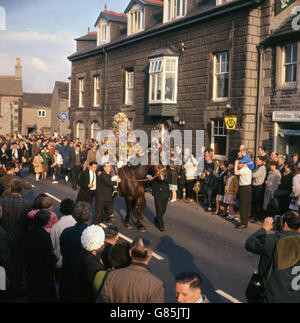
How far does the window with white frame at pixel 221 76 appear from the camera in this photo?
62.9 feet

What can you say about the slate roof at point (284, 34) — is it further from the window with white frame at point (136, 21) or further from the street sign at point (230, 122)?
the window with white frame at point (136, 21)

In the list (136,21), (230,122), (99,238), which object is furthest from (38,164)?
(99,238)

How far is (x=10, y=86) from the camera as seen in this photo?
60.8m

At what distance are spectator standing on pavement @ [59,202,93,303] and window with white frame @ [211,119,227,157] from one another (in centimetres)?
1441

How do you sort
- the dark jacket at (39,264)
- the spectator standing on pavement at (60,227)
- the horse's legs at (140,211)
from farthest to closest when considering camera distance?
the horse's legs at (140,211)
the spectator standing on pavement at (60,227)
the dark jacket at (39,264)

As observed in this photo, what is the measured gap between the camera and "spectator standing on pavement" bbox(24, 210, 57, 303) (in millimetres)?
5352

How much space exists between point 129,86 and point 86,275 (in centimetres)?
2359

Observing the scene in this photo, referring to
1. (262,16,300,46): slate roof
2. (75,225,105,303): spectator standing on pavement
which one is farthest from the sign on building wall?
(75,225,105,303): spectator standing on pavement

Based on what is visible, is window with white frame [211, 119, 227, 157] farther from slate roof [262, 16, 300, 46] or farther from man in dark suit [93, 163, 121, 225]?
man in dark suit [93, 163, 121, 225]

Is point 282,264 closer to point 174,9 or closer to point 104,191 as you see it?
point 104,191

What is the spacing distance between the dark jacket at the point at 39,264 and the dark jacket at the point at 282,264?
2691 millimetres

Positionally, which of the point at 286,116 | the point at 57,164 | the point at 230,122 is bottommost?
the point at 57,164

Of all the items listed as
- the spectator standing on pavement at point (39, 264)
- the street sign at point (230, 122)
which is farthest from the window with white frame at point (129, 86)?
the spectator standing on pavement at point (39, 264)

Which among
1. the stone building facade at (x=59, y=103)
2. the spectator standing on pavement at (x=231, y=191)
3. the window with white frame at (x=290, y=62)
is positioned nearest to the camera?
the spectator standing on pavement at (x=231, y=191)
